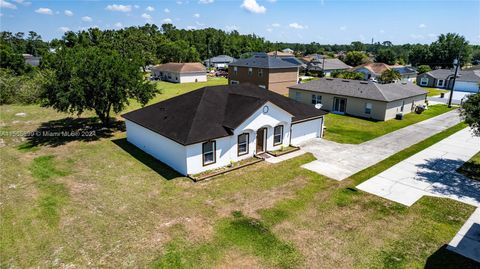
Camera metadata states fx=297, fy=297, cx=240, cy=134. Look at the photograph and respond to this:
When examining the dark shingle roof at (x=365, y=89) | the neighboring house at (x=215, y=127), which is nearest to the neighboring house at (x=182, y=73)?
the dark shingle roof at (x=365, y=89)

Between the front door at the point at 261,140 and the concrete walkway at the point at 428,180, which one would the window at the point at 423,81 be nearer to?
the concrete walkway at the point at 428,180

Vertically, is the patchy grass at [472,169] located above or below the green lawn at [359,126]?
below

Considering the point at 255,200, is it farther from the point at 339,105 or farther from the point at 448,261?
the point at 339,105

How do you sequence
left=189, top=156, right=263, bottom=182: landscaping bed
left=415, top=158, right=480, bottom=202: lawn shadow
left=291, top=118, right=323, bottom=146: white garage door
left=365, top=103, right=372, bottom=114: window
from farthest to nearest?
left=365, top=103, right=372, bottom=114: window, left=291, top=118, right=323, bottom=146: white garage door, left=189, top=156, right=263, bottom=182: landscaping bed, left=415, top=158, right=480, bottom=202: lawn shadow

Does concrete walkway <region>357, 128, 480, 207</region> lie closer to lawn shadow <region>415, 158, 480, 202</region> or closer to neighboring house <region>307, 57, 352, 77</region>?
lawn shadow <region>415, 158, 480, 202</region>

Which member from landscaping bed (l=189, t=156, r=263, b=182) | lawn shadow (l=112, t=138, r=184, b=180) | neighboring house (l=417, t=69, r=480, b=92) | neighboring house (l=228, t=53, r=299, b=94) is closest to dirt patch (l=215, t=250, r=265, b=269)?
landscaping bed (l=189, t=156, r=263, b=182)

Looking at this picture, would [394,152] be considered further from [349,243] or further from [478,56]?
[478,56]
